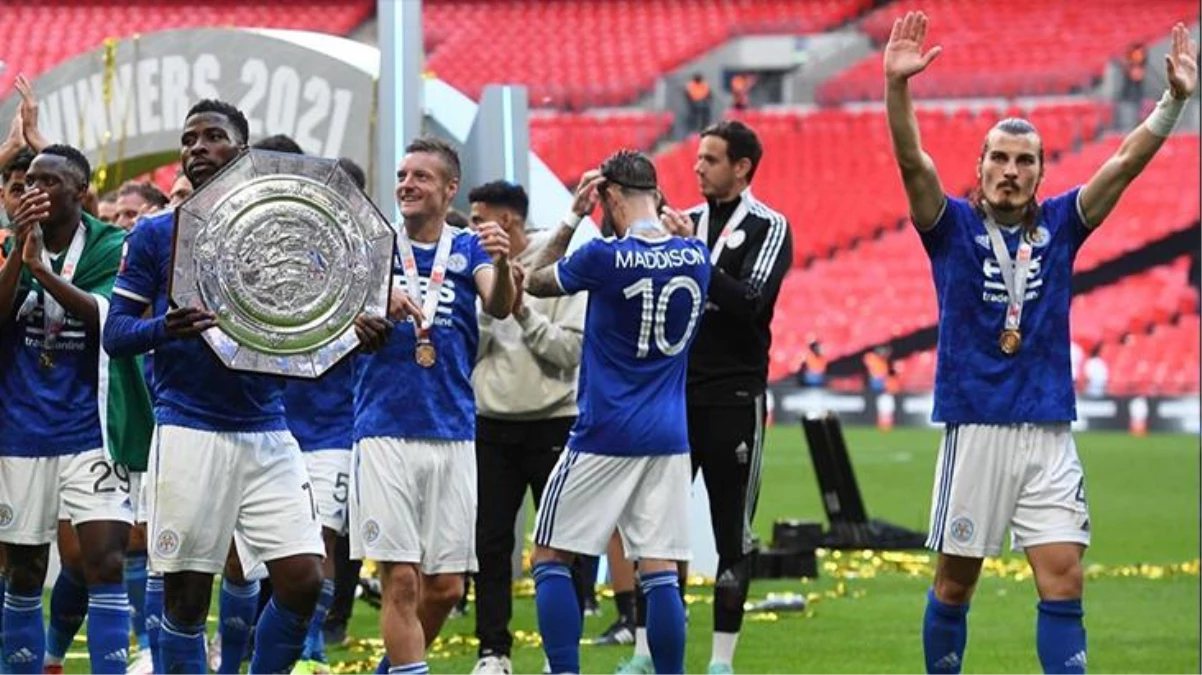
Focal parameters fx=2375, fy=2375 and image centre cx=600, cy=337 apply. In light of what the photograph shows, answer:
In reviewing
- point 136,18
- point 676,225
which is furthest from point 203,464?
point 136,18

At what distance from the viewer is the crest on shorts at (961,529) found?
25.3 feet

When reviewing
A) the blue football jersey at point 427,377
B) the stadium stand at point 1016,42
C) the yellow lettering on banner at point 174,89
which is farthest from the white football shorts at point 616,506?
the stadium stand at point 1016,42

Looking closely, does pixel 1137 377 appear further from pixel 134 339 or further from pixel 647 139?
pixel 134 339

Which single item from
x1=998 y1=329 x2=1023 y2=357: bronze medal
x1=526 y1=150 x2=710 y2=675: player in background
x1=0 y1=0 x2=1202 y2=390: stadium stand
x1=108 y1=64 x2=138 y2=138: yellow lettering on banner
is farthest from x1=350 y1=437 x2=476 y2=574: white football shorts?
x1=0 y1=0 x2=1202 y2=390: stadium stand

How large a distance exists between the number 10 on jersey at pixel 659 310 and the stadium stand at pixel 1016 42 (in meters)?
31.8

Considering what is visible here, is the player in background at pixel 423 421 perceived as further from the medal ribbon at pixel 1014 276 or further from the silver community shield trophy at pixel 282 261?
the medal ribbon at pixel 1014 276

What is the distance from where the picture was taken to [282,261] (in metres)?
7.07

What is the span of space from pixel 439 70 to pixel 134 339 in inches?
1412

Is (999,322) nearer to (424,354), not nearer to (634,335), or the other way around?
(634,335)

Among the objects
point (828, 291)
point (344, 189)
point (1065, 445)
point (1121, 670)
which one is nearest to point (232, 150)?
point (344, 189)

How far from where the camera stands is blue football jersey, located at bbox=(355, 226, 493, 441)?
787 cm

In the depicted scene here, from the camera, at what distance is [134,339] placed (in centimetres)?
699

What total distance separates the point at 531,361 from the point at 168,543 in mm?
3151

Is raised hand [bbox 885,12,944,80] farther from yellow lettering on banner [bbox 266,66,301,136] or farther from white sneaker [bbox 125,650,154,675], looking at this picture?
yellow lettering on banner [bbox 266,66,301,136]
